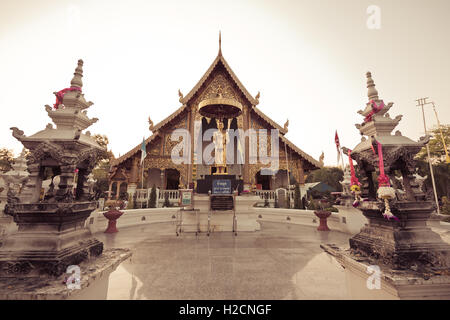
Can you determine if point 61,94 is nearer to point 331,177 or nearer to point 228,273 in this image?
point 228,273

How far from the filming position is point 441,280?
1590 mm

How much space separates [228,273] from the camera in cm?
331

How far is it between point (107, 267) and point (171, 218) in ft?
30.9

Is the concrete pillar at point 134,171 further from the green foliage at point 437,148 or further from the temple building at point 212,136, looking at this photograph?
the green foliage at point 437,148

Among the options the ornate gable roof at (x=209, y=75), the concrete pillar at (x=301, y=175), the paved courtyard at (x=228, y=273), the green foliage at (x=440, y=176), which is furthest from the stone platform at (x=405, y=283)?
the green foliage at (x=440, y=176)

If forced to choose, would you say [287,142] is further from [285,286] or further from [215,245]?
[285,286]

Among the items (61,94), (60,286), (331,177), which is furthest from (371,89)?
(331,177)

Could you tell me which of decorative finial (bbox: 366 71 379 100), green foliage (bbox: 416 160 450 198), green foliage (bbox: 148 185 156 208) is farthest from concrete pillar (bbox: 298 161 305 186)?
green foliage (bbox: 416 160 450 198)

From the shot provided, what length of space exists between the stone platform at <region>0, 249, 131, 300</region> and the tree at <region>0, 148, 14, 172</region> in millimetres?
34977

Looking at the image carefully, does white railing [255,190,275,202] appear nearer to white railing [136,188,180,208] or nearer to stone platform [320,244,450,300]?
Answer: white railing [136,188,180,208]

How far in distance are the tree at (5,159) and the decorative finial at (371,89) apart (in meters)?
37.3

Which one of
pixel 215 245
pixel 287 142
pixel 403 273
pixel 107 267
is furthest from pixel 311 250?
pixel 287 142

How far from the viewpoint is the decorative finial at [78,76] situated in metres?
2.73

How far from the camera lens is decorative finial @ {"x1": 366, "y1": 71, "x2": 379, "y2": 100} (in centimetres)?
268
